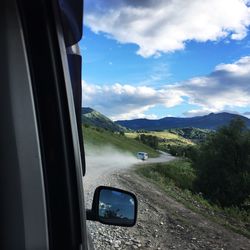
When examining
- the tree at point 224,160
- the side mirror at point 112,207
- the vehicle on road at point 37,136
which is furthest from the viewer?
the tree at point 224,160

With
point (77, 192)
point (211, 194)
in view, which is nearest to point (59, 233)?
point (77, 192)

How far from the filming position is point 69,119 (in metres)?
1.42

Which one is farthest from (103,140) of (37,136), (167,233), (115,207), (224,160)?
(37,136)

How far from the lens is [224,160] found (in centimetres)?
3506

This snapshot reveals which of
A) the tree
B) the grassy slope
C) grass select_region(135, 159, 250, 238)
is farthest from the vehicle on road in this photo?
the grassy slope

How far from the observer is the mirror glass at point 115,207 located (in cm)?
195

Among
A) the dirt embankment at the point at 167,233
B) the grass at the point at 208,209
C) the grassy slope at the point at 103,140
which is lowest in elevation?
the grass at the point at 208,209

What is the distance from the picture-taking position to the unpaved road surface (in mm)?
9484

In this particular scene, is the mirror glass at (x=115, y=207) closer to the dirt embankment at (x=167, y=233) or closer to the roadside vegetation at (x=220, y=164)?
the dirt embankment at (x=167, y=233)

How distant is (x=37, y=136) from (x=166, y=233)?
388 inches

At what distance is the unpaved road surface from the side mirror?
6699mm

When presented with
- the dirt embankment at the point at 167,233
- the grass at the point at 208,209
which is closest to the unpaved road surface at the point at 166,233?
the dirt embankment at the point at 167,233

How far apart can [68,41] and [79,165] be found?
16.9 inches

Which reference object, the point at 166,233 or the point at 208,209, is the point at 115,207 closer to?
the point at 166,233
